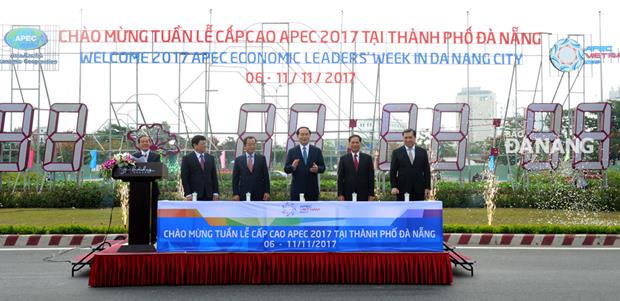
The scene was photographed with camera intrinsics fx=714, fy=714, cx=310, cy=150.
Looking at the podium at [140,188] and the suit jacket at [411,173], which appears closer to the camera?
the podium at [140,188]

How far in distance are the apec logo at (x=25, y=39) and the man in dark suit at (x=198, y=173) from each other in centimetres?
1587

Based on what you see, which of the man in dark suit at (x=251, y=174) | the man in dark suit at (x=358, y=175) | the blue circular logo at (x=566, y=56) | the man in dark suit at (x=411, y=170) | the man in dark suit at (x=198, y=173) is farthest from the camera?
the blue circular logo at (x=566, y=56)

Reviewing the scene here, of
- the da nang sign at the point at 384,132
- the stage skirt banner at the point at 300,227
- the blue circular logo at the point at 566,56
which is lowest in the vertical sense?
the stage skirt banner at the point at 300,227

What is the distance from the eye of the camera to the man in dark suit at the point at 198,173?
1047cm

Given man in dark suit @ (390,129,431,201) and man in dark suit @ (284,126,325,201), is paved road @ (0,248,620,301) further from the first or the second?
man in dark suit @ (284,126,325,201)

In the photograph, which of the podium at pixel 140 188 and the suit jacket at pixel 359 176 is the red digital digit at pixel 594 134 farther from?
the podium at pixel 140 188

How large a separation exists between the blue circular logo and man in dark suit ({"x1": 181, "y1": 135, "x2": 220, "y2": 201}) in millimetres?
17768

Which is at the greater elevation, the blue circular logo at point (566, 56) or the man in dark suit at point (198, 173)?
the blue circular logo at point (566, 56)

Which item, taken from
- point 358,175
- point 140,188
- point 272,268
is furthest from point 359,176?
point 140,188

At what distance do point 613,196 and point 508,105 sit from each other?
636 centimetres

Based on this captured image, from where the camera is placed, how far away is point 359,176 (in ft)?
33.9

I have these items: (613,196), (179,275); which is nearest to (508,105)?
(613,196)

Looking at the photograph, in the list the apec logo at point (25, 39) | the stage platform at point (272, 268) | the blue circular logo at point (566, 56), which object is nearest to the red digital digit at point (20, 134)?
the apec logo at point (25, 39)

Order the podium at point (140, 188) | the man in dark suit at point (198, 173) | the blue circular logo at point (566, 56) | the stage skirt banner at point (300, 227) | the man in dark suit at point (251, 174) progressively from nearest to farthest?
1. the stage skirt banner at point (300, 227)
2. the podium at point (140, 188)
3. the man in dark suit at point (198, 173)
4. the man in dark suit at point (251, 174)
5. the blue circular logo at point (566, 56)
